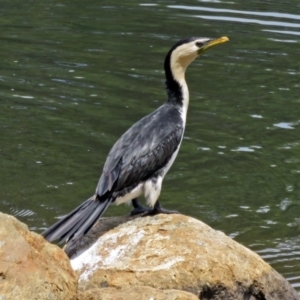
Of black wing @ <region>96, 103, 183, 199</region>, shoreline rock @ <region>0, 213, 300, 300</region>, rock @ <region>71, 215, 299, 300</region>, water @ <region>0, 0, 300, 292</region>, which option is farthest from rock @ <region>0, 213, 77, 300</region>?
water @ <region>0, 0, 300, 292</region>

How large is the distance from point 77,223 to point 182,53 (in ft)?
6.32

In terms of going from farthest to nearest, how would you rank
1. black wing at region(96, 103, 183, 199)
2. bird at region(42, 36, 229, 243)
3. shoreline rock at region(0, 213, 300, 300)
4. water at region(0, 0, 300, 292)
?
water at region(0, 0, 300, 292)
black wing at region(96, 103, 183, 199)
bird at region(42, 36, 229, 243)
shoreline rock at region(0, 213, 300, 300)

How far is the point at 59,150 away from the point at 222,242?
186 inches

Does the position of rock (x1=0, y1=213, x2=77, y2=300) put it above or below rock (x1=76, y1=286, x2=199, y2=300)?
above

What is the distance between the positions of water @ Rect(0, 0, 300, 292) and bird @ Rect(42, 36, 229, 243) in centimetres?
154

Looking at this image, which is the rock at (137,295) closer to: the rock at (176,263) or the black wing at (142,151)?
the rock at (176,263)

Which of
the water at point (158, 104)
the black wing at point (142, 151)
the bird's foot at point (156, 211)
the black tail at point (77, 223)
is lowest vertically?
the water at point (158, 104)

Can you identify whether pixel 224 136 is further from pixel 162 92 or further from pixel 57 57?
pixel 57 57

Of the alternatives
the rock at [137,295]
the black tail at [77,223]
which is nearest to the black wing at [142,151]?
the black tail at [77,223]

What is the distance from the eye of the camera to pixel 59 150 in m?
11.1

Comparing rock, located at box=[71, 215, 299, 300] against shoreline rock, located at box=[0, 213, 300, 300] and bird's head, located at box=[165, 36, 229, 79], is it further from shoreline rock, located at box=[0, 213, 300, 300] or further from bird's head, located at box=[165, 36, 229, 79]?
bird's head, located at box=[165, 36, 229, 79]

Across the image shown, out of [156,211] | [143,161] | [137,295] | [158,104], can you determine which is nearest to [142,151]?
[143,161]

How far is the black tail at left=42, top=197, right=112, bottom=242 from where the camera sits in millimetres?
6754

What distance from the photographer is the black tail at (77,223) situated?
6.75 meters
